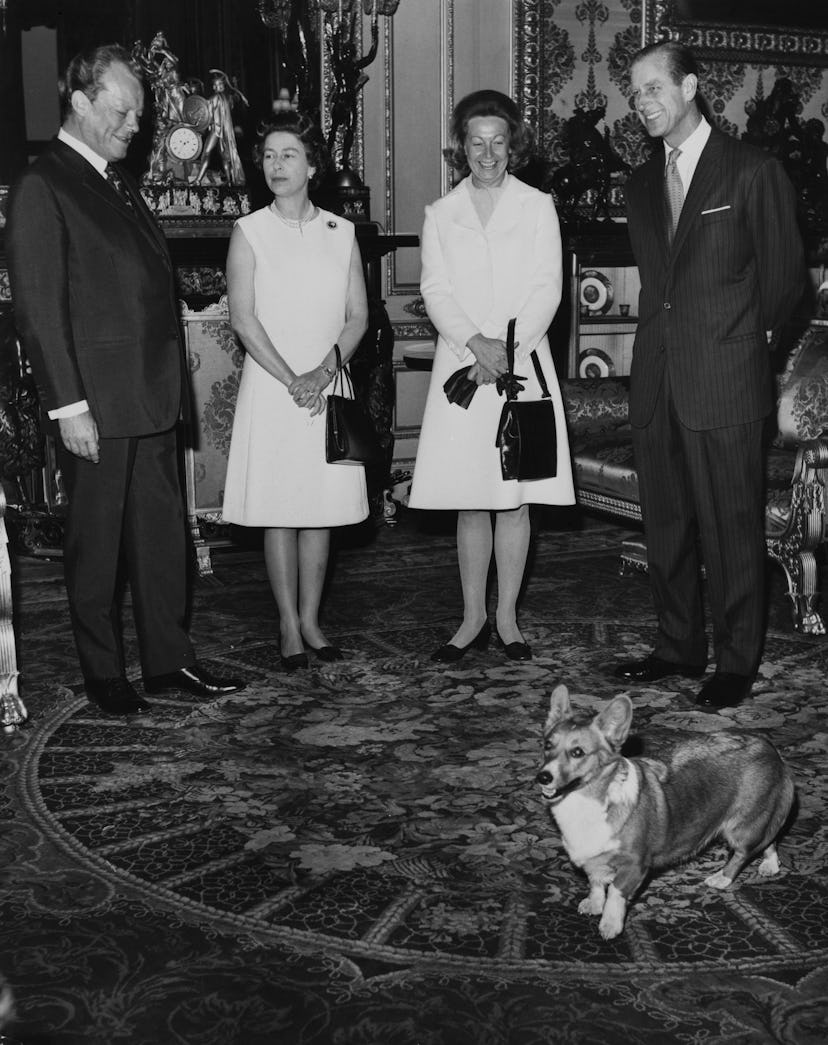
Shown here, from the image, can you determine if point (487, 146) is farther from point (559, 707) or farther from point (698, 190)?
point (559, 707)

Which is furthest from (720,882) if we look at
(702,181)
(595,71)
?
(595,71)

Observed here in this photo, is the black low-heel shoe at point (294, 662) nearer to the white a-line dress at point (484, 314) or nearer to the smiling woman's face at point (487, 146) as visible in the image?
the white a-line dress at point (484, 314)

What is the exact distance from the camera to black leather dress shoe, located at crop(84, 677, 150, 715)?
3.93 metres

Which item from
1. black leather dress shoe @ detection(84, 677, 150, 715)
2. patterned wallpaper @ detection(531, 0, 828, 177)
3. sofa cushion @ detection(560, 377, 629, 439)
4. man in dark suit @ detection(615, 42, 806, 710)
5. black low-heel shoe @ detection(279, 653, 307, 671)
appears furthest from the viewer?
patterned wallpaper @ detection(531, 0, 828, 177)

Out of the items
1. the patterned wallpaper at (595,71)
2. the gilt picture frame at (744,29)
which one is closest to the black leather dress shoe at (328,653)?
the patterned wallpaper at (595,71)

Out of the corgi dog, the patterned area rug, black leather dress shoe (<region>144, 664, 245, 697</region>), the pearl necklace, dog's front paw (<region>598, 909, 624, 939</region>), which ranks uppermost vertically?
the pearl necklace

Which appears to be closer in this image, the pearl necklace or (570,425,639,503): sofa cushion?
the pearl necklace

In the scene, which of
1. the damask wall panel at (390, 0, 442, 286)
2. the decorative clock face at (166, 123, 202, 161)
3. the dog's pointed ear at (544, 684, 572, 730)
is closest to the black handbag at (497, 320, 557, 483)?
the dog's pointed ear at (544, 684, 572, 730)

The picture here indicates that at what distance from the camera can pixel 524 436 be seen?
409 cm

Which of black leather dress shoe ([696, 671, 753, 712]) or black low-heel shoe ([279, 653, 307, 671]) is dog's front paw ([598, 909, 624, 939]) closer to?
black leather dress shoe ([696, 671, 753, 712])

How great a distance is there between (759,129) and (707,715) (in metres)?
4.94

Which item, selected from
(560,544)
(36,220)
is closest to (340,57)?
(560,544)

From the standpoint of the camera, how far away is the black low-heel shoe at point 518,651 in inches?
172

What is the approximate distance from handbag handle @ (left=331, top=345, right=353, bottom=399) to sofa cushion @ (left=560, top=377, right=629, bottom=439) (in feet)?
5.91
